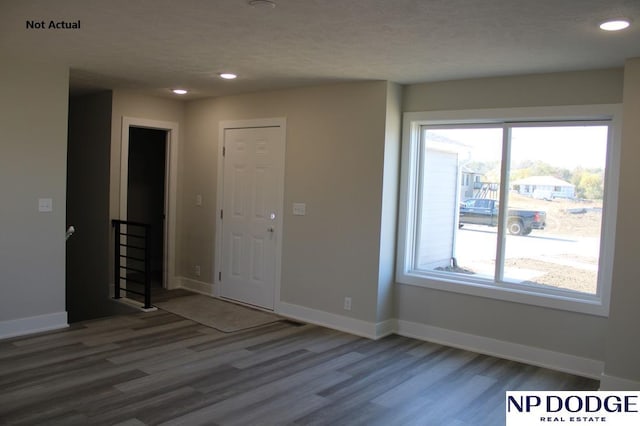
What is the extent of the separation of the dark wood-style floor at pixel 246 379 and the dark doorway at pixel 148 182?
331 centimetres

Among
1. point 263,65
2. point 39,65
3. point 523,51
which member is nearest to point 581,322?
point 523,51

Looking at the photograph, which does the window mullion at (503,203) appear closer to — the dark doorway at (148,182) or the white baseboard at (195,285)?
the white baseboard at (195,285)

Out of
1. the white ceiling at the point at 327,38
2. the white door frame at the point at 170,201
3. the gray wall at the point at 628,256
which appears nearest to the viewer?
the white ceiling at the point at 327,38

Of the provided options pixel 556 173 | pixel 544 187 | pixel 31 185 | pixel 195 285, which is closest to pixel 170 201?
pixel 195 285

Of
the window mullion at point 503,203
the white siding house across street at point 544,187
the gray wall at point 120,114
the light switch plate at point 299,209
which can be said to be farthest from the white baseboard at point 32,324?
the white siding house across street at point 544,187

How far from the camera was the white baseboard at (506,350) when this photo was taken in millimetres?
4188

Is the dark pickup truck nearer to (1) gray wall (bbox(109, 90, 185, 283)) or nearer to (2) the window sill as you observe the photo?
(2) the window sill

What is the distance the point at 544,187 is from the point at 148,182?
19.7ft

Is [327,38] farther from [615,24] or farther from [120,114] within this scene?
[120,114]

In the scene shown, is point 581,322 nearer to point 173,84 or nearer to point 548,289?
point 548,289

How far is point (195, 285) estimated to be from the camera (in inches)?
266

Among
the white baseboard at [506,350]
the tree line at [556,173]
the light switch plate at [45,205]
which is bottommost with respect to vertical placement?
the white baseboard at [506,350]

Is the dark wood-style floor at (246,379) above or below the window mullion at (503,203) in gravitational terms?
below

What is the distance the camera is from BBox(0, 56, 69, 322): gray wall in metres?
4.50
